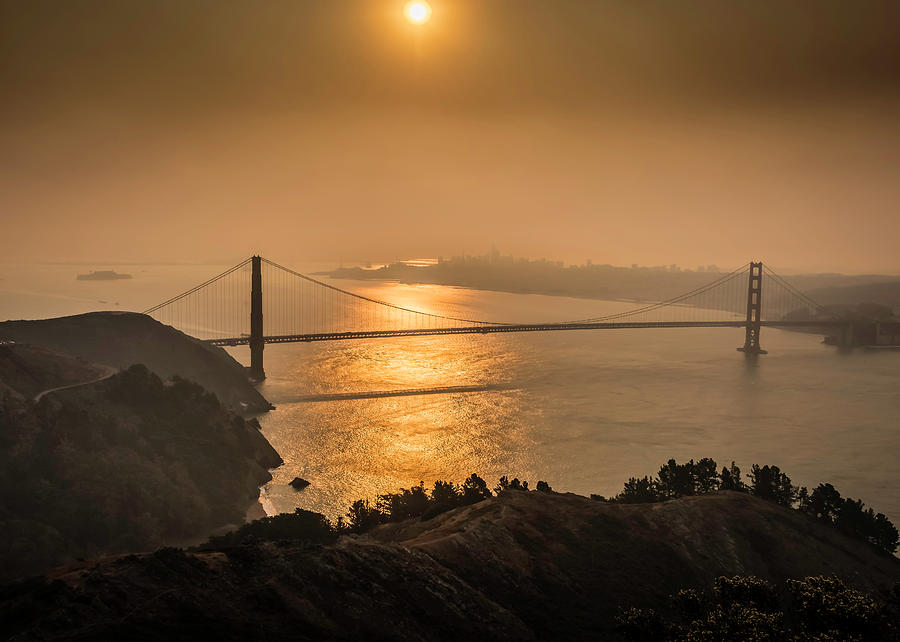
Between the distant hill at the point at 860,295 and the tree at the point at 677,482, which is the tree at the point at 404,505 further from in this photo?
the distant hill at the point at 860,295

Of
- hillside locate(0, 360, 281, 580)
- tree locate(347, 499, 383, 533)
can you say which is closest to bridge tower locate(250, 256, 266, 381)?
hillside locate(0, 360, 281, 580)

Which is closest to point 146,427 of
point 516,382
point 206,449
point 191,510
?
point 206,449

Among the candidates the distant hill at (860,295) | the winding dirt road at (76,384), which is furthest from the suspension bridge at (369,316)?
the winding dirt road at (76,384)

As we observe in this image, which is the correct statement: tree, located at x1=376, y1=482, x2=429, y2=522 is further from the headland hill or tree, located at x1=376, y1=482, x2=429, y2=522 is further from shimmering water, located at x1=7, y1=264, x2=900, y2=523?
shimmering water, located at x1=7, y1=264, x2=900, y2=523

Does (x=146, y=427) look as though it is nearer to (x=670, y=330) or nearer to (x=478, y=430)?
(x=478, y=430)

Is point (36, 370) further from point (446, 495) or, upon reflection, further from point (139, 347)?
point (446, 495)

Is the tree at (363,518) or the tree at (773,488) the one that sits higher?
the tree at (773,488)
